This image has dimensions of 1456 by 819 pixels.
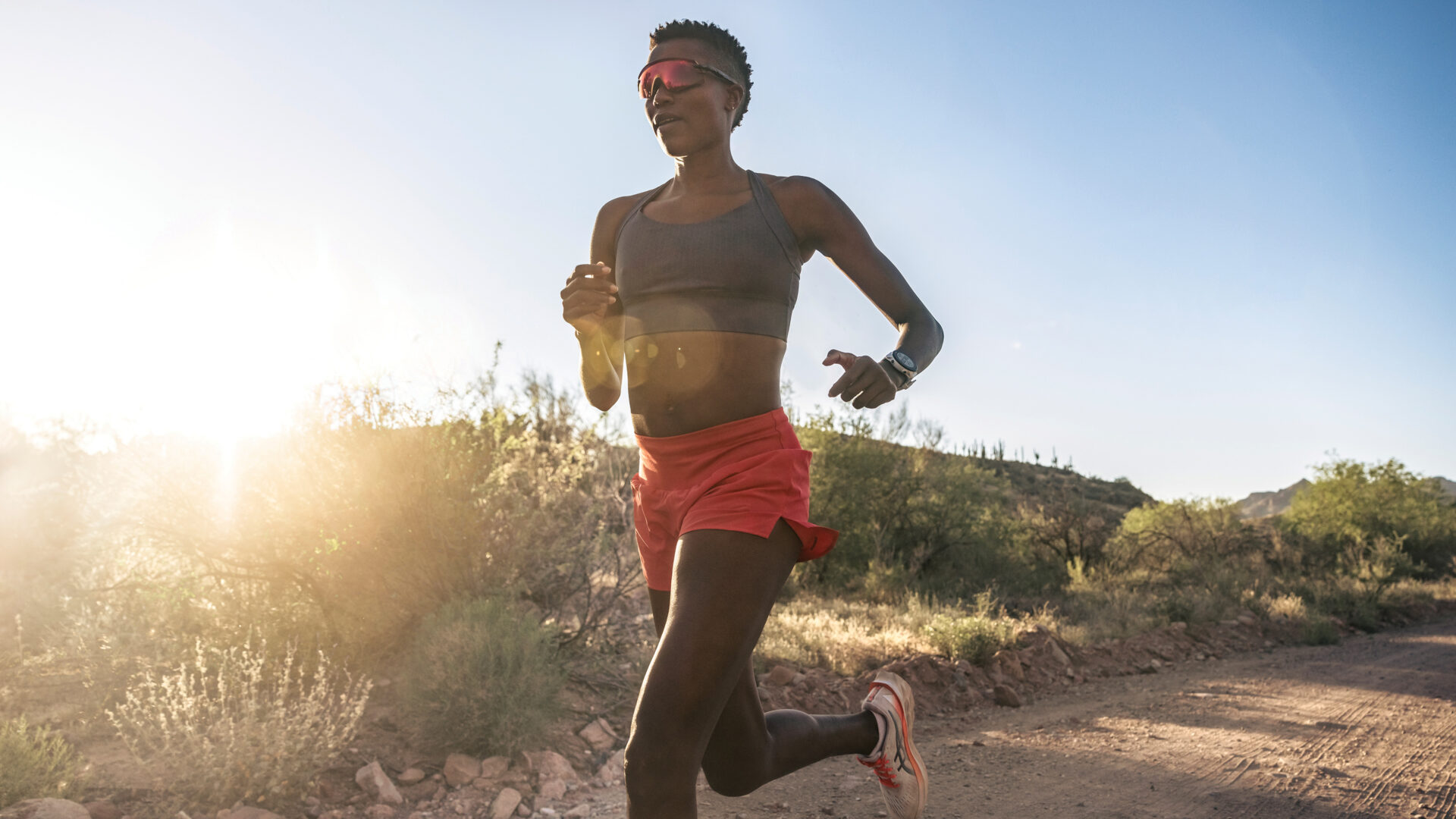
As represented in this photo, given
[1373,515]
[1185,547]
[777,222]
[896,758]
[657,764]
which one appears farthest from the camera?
[1373,515]

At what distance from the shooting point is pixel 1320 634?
30.1 feet

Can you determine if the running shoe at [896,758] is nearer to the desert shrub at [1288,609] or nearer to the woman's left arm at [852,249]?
the woman's left arm at [852,249]

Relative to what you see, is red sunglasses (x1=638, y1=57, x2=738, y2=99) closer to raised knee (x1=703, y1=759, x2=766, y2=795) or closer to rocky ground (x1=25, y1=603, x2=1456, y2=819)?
raised knee (x1=703, y1=759, x2=766, y2=795)

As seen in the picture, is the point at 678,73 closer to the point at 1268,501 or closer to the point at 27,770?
the point at 27,770

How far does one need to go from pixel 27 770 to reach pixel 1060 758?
16.0 ft

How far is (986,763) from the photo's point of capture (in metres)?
4.28

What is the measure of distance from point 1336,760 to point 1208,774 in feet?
2.81

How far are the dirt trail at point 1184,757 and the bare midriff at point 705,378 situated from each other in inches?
89.0

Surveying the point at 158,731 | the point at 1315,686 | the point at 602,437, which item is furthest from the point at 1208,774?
the point at 602,437

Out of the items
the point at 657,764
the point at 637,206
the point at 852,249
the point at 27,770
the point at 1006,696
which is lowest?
the point at 1006,696

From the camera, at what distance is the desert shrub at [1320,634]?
9.19 meters

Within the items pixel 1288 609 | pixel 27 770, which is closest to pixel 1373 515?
pixel 1288 609

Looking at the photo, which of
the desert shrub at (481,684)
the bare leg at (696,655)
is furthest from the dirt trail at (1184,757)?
the bare leg at (696,655)

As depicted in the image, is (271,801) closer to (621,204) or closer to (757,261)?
(621,204)
